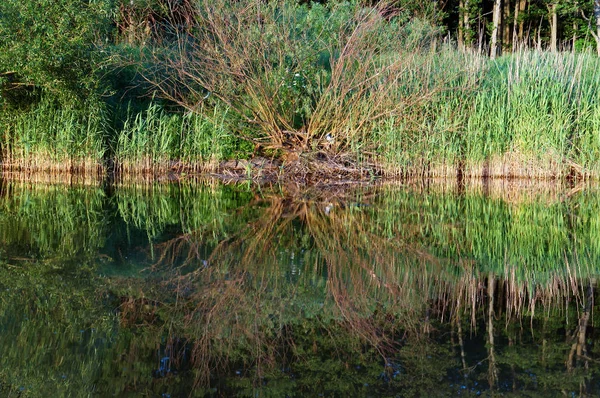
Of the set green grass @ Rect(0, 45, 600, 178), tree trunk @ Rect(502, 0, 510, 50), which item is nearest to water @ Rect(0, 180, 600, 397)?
green grass @ Rect(0, 45, 600, 178)

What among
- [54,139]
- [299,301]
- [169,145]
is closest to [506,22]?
[169,145]

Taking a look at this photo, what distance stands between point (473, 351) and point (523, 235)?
3691 millimetres

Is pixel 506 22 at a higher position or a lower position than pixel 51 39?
higher

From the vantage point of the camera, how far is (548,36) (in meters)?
26.8

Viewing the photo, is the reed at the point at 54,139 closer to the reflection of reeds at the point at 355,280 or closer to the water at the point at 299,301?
the water at the point at 299,301

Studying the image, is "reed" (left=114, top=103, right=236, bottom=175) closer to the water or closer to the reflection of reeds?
the water

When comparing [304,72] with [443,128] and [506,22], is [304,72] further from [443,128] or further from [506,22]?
[506,22]

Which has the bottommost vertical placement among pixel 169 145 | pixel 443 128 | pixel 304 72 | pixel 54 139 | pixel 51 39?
pixel 169 145

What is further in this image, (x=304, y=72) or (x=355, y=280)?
(x=304, y=72)

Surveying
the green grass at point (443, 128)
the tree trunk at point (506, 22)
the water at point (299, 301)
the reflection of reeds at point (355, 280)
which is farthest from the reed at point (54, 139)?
the tree trunk at point (506, 22)

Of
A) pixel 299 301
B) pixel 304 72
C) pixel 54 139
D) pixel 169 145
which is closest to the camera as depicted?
pixel 299 301

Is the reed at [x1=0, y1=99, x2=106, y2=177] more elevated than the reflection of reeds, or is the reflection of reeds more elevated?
the reed at [x1=0, y1=99, x2=106, y2=177]

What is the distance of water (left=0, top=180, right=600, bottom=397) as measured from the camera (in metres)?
3.97

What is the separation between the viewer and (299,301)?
529 centimetres
